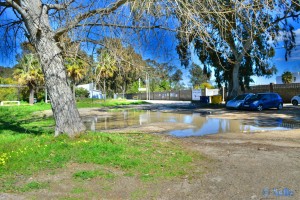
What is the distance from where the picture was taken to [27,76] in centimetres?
3912

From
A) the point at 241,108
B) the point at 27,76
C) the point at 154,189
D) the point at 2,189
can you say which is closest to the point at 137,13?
the point at 154,189

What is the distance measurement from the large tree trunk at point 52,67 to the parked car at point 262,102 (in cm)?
1877

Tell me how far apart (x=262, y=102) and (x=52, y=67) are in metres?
19.8

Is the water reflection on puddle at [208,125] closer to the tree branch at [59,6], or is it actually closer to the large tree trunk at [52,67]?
the large tree trunk at [52,67]

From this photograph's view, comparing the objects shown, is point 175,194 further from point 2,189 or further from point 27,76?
point 27,76

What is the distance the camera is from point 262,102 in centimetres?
2459

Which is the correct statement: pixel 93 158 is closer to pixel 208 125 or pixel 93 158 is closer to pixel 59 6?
A: pixel 59 6

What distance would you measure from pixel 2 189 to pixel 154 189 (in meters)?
2.37

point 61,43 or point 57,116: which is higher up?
point 61,43

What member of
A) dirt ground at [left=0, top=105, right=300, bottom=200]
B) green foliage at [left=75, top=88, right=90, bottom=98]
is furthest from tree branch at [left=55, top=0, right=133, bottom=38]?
green foliage at [left=75, top=88, right=90, bottom=98]

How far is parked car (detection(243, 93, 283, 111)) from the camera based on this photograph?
24.4 metres

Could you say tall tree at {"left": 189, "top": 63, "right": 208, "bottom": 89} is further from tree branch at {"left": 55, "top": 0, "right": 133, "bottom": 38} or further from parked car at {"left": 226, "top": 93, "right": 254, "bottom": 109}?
parked car at {"left": 226, "top": 93, "right": 254, "bottom": 109}

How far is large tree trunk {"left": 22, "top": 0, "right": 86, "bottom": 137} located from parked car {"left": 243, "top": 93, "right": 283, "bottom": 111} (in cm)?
1877

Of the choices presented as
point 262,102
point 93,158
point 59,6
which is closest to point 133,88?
point 262,102
